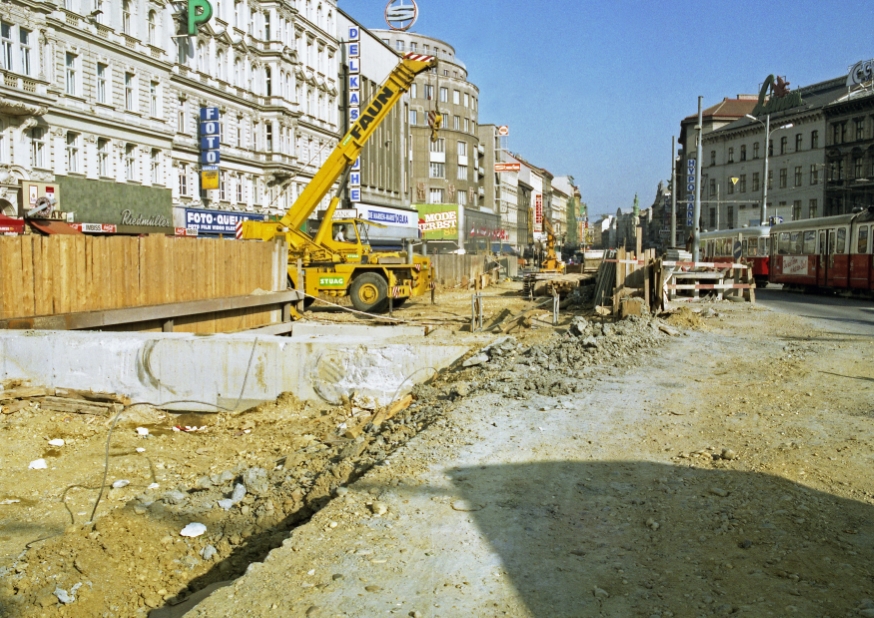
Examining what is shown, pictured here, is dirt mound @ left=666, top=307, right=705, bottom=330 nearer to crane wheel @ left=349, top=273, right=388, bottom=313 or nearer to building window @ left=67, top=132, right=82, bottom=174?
crane wheel @ left=349, top=273, right=388, bottom=313

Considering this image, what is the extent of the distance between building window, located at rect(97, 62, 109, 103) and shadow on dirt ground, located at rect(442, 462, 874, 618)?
98.9ft

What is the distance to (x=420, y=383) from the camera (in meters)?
11.6

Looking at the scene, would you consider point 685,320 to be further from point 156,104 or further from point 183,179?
point 183,179

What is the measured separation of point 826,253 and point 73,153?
98.6 ft

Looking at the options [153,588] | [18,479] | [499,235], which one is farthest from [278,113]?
[499,235]

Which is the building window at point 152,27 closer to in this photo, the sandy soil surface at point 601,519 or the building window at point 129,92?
the building window at point 129,92

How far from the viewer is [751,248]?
38.1 m

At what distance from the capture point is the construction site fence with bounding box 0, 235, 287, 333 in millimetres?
11125

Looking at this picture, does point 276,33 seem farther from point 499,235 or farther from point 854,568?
point 499,235

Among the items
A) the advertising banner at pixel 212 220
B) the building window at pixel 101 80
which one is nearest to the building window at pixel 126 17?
the building window at pixel 101 80

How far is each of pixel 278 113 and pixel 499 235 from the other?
49960mm

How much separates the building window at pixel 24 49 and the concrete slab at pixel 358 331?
17.2 metres

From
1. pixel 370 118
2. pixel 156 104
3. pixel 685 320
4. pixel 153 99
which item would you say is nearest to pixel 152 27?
pixel 153 99

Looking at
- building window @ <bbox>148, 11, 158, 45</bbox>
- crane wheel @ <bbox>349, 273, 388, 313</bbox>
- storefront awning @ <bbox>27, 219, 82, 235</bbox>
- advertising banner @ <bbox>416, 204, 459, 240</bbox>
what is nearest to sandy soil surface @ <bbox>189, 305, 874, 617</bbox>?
crane wheel @ <bbox>349, 273, 388, 313</bbox>
